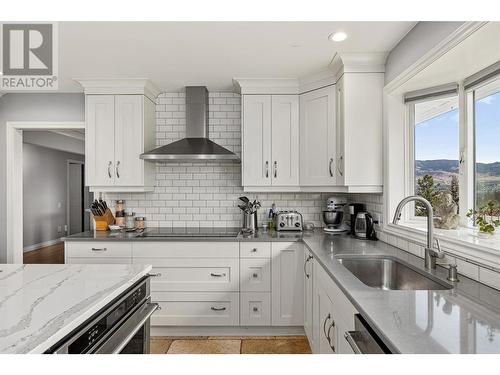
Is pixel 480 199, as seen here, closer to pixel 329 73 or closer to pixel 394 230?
pixel 394 230

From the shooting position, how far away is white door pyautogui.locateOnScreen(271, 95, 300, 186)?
3004 millimetres

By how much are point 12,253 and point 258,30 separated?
11.3 feet

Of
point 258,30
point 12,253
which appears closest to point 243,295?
point 258,30

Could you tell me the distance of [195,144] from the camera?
3.04m

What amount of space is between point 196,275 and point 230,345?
0.66 m

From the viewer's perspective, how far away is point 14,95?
3.31 metres

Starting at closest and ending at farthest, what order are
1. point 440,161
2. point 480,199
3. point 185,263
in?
point 480,199 → point 440,161 → point 185,263

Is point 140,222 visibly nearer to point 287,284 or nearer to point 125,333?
point 287,284

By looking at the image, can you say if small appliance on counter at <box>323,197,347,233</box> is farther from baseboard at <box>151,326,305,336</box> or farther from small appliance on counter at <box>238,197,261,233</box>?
baseboard at <box>151,326,305,336</box>

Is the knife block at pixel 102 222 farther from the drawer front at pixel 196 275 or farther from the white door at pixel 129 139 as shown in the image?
the drawer front at pixel 196 275

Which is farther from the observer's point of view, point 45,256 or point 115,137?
point 45,256

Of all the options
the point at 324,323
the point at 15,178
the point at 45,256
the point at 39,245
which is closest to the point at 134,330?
the point at 324,323
